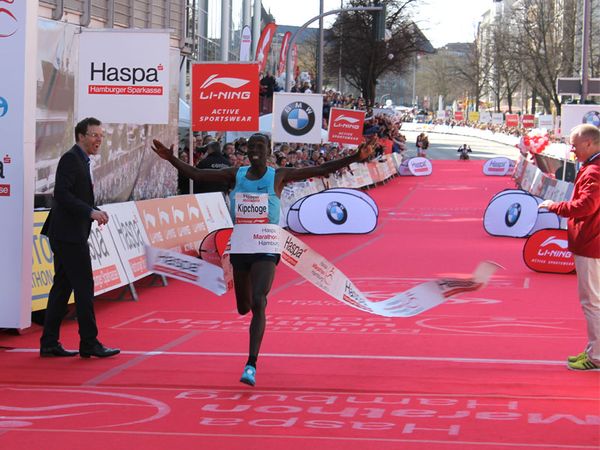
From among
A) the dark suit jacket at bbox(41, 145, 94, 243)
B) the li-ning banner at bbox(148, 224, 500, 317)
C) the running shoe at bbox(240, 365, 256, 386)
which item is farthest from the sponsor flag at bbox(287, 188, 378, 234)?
the running shoe at bbox(240, 365, 256, 386)

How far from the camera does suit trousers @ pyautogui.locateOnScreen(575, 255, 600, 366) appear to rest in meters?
9.22

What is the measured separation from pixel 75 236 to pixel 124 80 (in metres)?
5.48

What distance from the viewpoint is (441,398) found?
8.07 meters

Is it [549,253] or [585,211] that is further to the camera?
[549,253]

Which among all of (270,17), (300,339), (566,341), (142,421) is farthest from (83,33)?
(270,17)

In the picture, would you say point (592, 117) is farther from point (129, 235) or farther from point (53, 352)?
point (53, 352)

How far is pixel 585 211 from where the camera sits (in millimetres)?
9141

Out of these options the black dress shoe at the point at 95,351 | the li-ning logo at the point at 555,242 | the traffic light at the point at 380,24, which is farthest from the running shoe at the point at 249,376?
the traffic light at the point at 380,24

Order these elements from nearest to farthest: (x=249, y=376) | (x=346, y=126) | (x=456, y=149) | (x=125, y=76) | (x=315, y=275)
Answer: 1. (x=249, y=376)
2. (x=315, y=275)
3. (x=125, y=76)
4. (x=346, y=126)
5. (x=456, y=149)

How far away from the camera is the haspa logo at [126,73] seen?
14.7m

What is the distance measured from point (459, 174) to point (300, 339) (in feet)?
146

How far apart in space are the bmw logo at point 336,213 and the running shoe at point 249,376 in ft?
53.5

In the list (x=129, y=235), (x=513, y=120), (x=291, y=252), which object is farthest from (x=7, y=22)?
(x=513, y=120)

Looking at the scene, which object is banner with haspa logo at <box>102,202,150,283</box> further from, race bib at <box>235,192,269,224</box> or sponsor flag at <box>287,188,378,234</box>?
sponsor flag at <box>287,188,378,234</box>
